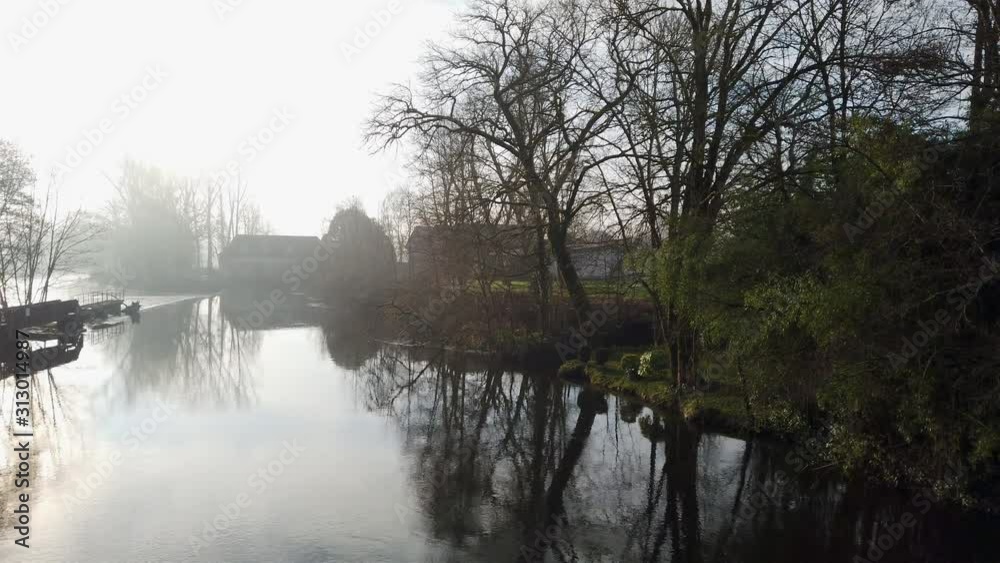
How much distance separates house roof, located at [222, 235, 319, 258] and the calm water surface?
62.2 metres

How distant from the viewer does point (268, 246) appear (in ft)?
262

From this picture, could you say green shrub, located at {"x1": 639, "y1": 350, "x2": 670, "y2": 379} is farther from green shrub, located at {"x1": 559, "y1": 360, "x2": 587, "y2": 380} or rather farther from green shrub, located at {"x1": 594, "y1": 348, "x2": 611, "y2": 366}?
green shrub, located at {"x1": 594, "y1": 348, "x2": 611, "y2": 366}

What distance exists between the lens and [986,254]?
→ 8.49 meters

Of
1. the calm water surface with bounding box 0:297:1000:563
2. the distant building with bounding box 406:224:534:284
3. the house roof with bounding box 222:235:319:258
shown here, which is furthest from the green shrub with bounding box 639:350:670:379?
the house roof with bounding box 222:235:319:258

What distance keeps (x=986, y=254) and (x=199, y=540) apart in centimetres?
999

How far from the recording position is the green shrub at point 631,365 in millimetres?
18656

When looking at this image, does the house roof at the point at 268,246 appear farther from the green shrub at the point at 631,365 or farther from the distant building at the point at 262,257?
the green shrub at the point at 631,365

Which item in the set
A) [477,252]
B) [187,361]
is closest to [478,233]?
[477,252]

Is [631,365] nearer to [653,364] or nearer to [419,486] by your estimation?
[653,364]

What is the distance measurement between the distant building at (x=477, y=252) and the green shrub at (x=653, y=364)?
17.2 feet

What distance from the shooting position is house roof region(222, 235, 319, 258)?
78375mm

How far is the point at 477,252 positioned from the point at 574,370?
5311 mm

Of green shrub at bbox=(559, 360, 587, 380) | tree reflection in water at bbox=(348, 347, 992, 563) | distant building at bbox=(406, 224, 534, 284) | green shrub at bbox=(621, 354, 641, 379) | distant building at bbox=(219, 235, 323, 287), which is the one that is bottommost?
tree reflection in water at bbox=(348, 347, 992, 563)

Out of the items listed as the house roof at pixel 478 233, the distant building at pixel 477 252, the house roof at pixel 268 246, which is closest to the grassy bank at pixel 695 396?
the distant building at pixel 477 252
